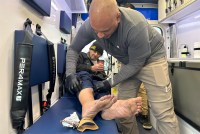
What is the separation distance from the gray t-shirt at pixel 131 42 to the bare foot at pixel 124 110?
1.01 feet

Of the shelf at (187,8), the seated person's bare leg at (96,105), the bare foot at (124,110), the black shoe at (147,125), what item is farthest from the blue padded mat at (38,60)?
the shelf at (187,8)

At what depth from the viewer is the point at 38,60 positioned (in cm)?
139

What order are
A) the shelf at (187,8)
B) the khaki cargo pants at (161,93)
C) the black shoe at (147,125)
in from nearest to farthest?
the khaki cargo pants at (161,93)
the shelf at (187,8)
the black shoe at (147,125)

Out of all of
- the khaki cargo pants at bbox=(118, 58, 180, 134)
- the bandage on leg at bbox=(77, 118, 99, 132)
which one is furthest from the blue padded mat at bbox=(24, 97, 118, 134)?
the khaki cargo pants at bbox=(118, 58, 180, 134)

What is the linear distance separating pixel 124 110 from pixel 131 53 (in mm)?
418

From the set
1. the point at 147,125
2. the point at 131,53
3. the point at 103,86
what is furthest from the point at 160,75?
the point at 147,125

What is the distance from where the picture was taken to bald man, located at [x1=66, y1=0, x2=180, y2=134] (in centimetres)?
123

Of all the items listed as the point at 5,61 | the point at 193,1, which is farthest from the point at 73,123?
the point at 193,1

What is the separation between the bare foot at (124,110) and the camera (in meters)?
1.19

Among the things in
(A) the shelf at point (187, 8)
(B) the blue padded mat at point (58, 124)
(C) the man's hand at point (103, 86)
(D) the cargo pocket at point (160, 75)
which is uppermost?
(A) the shelf at point (187, 8)

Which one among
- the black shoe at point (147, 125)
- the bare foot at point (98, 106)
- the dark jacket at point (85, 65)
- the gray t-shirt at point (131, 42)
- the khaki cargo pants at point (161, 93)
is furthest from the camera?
the black shoe at point (147, 125)

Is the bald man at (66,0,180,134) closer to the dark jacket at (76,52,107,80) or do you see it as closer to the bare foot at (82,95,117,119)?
the bare foot at (82,95,117,119)

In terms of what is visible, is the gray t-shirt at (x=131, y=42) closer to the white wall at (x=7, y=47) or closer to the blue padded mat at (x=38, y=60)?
the blue padded mat at (x=38, y=60)

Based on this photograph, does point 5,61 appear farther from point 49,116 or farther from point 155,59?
point 155,59
